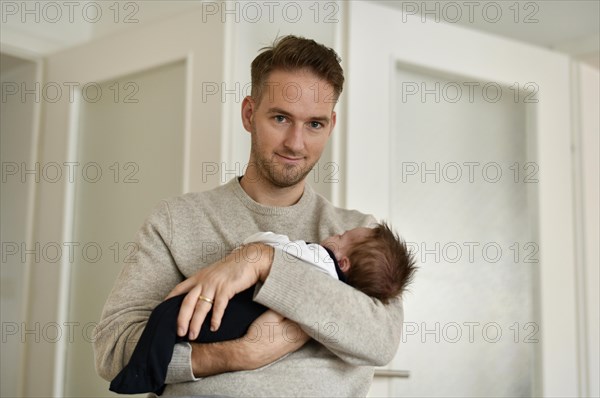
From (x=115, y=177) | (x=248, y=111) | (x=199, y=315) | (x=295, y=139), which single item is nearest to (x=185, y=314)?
(x=199, y=315)

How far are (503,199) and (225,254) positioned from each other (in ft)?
4.02

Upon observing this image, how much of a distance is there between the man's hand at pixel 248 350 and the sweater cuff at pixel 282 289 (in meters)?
0.03

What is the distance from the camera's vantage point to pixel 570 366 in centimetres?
237

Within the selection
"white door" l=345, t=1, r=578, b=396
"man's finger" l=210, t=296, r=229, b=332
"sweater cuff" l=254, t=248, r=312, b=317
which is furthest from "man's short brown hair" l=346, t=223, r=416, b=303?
"white door" l=345, t=1, r=578, b=396

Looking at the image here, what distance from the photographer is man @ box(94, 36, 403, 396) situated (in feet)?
3.90

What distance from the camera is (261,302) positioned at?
1184 mm

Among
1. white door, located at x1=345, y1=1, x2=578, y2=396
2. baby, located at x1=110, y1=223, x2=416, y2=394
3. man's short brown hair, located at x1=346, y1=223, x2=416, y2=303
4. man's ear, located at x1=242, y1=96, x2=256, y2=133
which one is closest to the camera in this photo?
baby, located at x1=110, y1=223, x2=416, y2=394

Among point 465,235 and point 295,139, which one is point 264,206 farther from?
point 465,235

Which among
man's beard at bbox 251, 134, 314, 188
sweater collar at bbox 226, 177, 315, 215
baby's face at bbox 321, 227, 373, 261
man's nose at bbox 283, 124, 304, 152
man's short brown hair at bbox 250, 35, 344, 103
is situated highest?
man's short brown hair at bbox 250, 35, 344, 103

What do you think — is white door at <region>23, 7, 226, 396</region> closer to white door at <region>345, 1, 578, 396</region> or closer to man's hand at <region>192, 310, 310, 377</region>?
white door at <region>345, 1, 578, 396</region>

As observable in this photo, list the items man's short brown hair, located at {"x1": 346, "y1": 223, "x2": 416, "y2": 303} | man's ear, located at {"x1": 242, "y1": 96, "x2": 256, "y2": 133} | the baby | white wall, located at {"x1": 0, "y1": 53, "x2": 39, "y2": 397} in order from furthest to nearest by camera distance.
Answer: white wall, located at {"x1": 0, "y1": 53, "x2": 39, "y2": 397} → man's ear, located at {"x1": 242, "y1": 96, "x2": 256, "y2": 133} → man's short brown hair, located at {"x1": 346, "y1": 223, "x2": 416, "y2": 303} → the baby

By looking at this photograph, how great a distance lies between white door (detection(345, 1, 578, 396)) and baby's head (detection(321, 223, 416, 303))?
0.57 m

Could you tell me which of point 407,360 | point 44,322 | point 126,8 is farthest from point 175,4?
point 407,360

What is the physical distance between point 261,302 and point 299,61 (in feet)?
1.73
